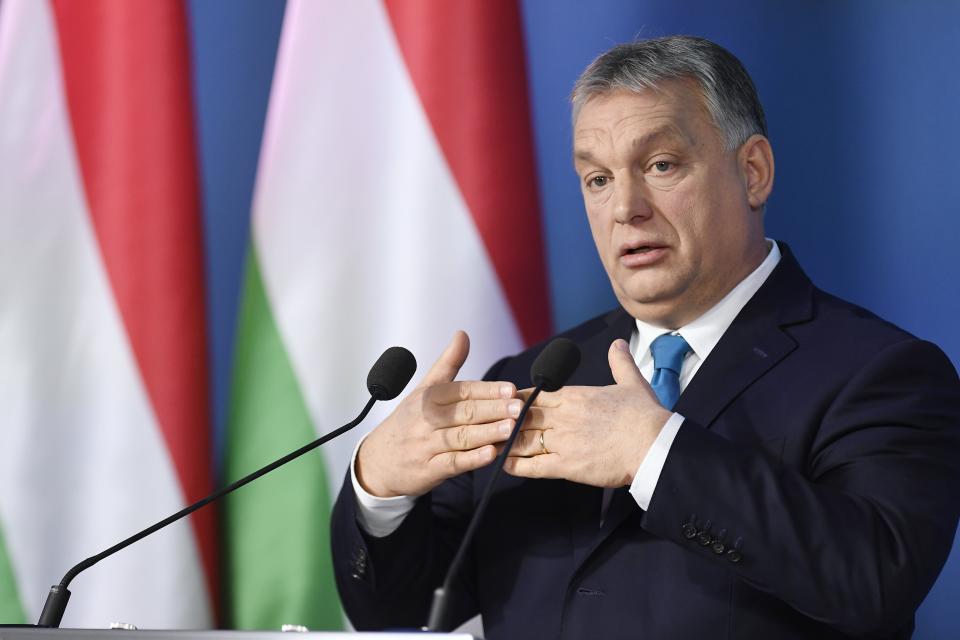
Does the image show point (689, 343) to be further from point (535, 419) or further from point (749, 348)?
point (535, 419)

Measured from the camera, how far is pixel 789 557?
4.74ft

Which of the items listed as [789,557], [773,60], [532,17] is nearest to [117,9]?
[532,17]

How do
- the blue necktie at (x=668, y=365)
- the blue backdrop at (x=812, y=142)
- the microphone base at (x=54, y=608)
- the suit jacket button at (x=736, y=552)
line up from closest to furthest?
the microphone base at (x=54, y=608)
the suit jacket button at (x=736, y=552)
the blue necktie at (x=668, y=365)
the blue backdrop at (x=812, y=142)

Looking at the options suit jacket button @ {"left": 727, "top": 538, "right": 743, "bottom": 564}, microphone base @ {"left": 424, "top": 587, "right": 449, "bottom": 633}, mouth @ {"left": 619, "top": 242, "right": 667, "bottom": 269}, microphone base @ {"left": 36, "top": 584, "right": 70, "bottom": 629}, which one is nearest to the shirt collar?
mouth @ {"left": 619, "top": 242, "right": 667, "bottom": 269}

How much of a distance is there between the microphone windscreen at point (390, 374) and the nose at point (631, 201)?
1.66ft

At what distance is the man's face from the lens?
1895 mm

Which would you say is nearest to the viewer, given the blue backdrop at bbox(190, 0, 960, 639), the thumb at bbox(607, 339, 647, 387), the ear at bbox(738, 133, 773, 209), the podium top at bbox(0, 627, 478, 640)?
the podium top at bbox(0, 627, 478, 640)

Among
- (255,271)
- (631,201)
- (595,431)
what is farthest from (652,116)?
(255,271)

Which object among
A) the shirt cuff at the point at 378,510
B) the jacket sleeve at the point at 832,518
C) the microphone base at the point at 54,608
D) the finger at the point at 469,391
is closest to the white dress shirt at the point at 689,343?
the shirt cuff at the point at 378,510

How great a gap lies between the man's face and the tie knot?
5cm

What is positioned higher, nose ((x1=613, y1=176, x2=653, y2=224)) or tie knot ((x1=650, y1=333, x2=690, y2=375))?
nose ((x1=613, y1=176, x2=653, y2=224))

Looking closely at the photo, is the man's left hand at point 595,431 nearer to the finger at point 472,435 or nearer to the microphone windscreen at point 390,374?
the finger at point 472,435

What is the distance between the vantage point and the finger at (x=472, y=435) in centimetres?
160

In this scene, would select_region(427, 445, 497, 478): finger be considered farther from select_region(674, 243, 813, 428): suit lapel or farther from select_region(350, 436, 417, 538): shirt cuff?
select_region(674, 243, 813, 428): suit lapel
